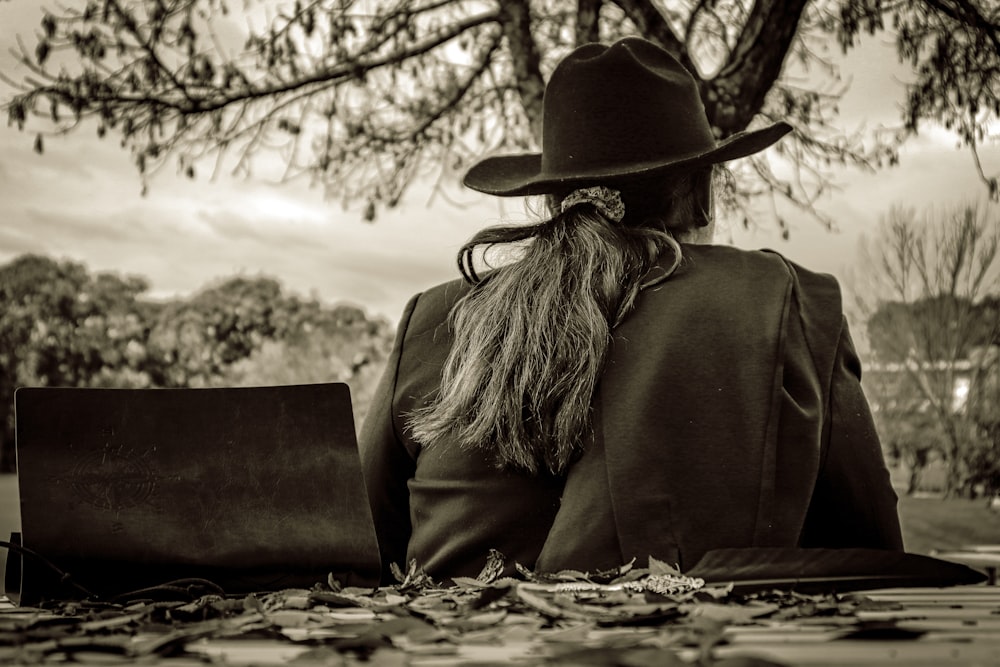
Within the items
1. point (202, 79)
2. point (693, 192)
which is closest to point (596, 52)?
point (693, 192)

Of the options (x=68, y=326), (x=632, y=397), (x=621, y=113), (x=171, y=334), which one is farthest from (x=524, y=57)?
(x=171, y=334)

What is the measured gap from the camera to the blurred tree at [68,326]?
54.5 feet

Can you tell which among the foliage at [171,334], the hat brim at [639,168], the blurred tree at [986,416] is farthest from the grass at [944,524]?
the hat brim at [639,168]

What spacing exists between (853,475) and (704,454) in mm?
338

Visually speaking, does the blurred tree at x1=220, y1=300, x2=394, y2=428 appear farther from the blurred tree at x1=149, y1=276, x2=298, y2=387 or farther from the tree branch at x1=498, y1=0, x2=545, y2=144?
the tree branch at x1=498, y1=0, x2=545, y2=144

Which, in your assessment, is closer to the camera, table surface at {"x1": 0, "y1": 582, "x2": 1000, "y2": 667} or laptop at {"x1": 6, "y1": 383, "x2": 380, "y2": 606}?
table surface at {"x1": 0, "y1": 582, "x2": 1000, "y2": 667}

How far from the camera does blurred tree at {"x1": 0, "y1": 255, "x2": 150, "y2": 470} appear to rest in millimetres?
16625

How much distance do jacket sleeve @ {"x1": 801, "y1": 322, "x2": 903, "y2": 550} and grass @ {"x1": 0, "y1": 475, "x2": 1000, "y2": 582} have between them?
7229 millimetres

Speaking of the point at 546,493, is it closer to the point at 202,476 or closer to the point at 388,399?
the point at 388,399

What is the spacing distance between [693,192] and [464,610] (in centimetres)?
146

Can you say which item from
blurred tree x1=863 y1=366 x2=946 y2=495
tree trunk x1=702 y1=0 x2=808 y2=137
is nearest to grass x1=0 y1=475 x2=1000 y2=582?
blurred tree x1=863 y1=366 x2=946 y2=495

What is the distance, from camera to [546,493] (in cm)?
216

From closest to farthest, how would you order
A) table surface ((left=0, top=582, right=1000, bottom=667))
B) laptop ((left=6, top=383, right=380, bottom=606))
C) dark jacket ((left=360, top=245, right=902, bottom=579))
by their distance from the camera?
table surface ((left=0, top=582, right=1000, bottom=667)) → laptop ((left=6, top=383, right=380, bottom=606)) → dark jacket ((left=360, top=245, right=902, bottom=579))

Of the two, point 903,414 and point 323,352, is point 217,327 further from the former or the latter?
point 903,414
